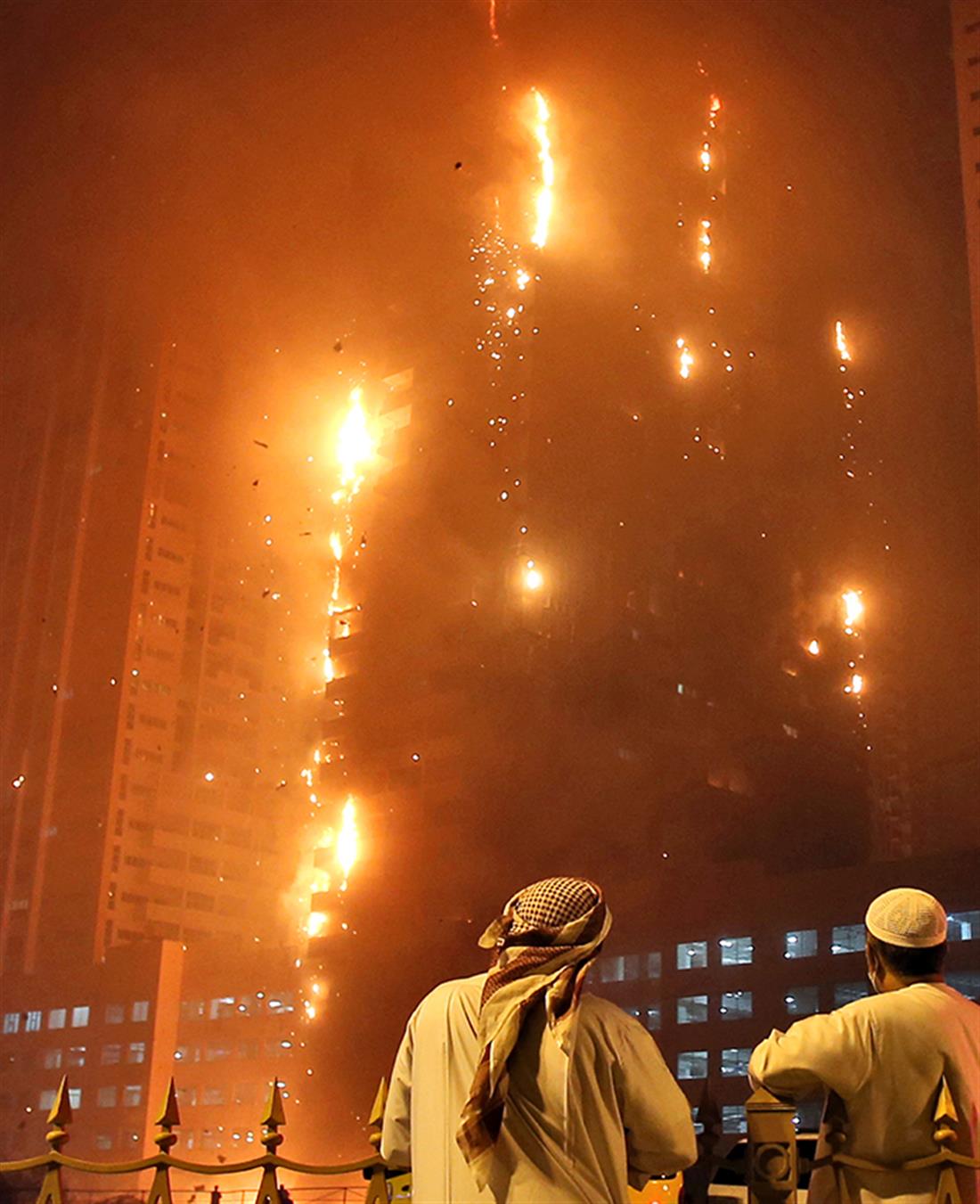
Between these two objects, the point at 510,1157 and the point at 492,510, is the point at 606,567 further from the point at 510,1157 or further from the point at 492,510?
the point at 510,1157

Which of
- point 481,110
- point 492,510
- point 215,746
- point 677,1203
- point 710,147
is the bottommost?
point 677,1203

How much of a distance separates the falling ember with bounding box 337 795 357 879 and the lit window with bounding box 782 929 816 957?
480cm

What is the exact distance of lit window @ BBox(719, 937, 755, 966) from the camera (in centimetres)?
964

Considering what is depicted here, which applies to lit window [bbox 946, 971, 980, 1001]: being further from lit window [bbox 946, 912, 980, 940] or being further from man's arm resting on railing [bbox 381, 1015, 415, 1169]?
man's arm resting on railing [bbox 381, 1015, 415, 1169]

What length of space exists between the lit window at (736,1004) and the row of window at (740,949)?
8.2 inches

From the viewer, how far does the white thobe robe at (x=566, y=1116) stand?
1.56 meters

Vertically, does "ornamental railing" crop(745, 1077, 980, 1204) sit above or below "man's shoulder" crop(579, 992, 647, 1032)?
below

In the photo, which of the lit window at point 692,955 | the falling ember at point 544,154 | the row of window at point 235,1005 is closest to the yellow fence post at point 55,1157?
the falling ember at point 544,154

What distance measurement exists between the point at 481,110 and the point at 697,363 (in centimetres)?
227

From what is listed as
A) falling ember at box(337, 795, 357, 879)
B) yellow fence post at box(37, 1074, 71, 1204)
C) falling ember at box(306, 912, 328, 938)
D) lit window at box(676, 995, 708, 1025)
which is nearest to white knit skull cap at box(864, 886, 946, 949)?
yellow fence post at box(37, 1074, 71, 1204)

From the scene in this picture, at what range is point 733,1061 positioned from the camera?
9383mm

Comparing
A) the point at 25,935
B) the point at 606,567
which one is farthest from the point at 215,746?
the point at 606,567

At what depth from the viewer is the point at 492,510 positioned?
11227mm

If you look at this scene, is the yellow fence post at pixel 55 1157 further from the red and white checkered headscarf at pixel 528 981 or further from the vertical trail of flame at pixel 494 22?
the vertical trail of flame at pixel 494 22
